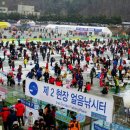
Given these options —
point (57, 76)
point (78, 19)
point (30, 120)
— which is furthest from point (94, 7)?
point (30, 120)

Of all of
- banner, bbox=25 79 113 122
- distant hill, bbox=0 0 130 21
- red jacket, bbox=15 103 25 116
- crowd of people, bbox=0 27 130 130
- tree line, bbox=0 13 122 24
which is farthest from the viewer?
distant hill, bbox=0 0 130 21

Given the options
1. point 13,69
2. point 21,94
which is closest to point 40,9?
point 13,69

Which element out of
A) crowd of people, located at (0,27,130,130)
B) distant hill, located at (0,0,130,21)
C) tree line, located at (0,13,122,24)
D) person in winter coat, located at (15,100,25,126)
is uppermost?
distant hill, located at (0,0,130,21)

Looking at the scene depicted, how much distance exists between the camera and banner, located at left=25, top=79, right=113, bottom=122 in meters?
10.2

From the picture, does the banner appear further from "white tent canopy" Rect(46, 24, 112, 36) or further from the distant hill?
the distant hill

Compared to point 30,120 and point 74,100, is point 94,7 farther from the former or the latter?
point 74,100

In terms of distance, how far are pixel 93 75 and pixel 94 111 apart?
1354cm

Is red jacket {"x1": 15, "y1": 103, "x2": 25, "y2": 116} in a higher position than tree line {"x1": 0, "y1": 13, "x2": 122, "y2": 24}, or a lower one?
lower

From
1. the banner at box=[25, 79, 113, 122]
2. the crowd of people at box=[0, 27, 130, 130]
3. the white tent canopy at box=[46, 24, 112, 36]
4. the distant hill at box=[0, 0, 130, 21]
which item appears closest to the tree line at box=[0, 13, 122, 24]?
the white tent canopy at box=[46, 24, 112, 36]

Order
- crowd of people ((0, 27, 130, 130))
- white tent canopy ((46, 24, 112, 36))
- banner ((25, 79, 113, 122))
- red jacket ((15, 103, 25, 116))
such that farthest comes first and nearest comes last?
white tent canopy ((46, 24, 112, 36)), red jacket ((15, 103, 25, 116)), crowd of people ((0, 27, 130, 130)), banner ((25, 79, 113, 122))

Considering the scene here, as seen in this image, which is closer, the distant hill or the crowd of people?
the crowd of people

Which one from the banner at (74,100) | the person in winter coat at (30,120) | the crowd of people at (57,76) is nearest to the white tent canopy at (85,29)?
the crowd of people at (57,76)

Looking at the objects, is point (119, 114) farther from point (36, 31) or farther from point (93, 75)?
point (36, 31)

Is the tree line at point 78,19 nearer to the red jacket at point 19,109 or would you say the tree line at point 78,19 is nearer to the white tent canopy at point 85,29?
the white tent canopy at point 85,29
